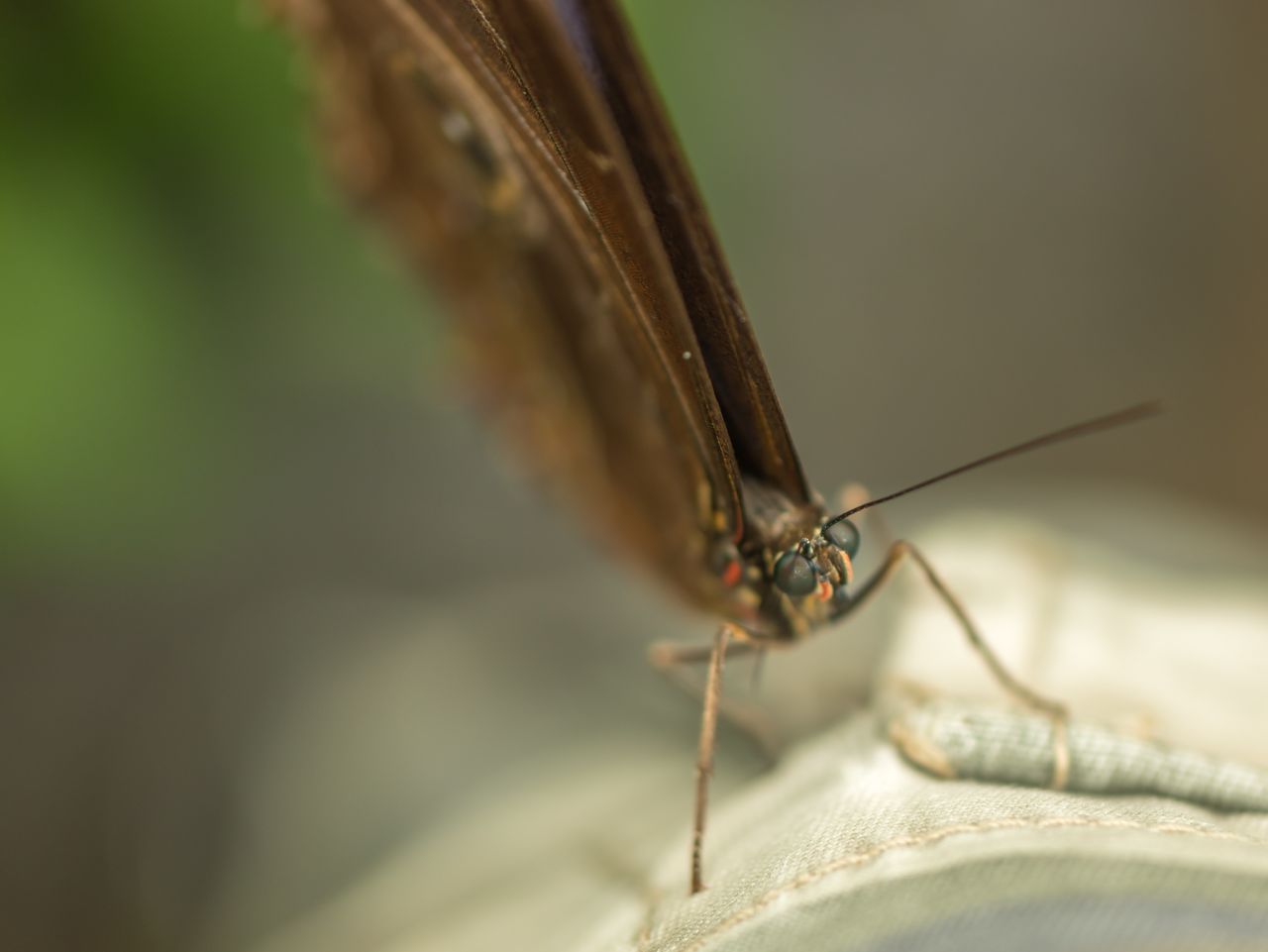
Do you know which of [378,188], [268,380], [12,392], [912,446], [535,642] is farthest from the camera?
[912,446]

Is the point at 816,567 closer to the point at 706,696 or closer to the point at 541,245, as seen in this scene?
the point at 706,696

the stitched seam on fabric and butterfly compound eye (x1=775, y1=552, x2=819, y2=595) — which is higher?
butterfly compound eye (x1=775, y1=552, x2=819, y2=595)

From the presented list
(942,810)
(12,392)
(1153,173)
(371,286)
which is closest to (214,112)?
(371,286)

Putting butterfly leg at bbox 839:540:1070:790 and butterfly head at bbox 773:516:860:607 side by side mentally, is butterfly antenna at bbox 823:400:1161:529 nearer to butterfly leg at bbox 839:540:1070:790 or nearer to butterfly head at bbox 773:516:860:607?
butterfly head at bbox 773:516:860:607

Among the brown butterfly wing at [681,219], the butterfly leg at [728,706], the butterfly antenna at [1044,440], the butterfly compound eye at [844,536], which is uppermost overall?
the brown butterfly wing at [681,219]

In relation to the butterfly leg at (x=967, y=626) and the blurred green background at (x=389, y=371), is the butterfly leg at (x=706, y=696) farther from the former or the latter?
the blurred green background at (x=389, y=371)

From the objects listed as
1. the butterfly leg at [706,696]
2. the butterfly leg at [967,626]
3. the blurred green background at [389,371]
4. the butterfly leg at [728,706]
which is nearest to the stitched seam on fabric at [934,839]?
the butterfly leg at [706,696]

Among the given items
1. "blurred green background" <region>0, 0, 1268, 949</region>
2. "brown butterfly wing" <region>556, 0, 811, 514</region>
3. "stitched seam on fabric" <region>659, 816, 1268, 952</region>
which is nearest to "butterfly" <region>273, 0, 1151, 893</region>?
"brown butterfly wing" <region>556, 0, 811, 514</region>

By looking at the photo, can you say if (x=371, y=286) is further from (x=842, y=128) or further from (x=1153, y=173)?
(x=1153, y=173)
